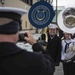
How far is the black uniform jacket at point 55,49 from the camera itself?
7.98 m

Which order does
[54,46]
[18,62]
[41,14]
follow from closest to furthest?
[18,62] → [41,14] → [54,46]

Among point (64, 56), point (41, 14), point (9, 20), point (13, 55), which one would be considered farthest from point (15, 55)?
point (64, 56)

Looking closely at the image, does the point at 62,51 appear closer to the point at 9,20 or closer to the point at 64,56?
the point at 64,56

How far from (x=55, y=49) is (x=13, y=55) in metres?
6.08

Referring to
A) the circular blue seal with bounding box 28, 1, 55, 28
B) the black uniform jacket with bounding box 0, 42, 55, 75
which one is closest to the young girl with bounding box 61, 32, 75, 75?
the circular blue seal with bounding box 28, 1, 55, 28

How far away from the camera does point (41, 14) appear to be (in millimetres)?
6246

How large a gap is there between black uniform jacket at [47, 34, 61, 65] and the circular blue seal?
1.78 meters

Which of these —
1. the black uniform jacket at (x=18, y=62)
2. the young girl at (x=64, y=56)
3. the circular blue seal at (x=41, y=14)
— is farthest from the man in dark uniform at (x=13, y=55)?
the young girl at (x=64, y=56)

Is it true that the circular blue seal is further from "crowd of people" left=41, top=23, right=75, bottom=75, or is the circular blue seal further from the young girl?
the young girl

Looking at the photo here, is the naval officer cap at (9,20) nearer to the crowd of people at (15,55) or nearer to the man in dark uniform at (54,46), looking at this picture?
the crowd of people at (15,55)

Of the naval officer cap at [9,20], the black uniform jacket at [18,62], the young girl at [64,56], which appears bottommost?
the young girl at [64,56]

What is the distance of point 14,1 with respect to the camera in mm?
15094

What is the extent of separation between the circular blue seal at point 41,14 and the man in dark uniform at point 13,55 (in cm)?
395

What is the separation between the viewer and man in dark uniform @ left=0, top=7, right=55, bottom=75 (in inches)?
79.5
